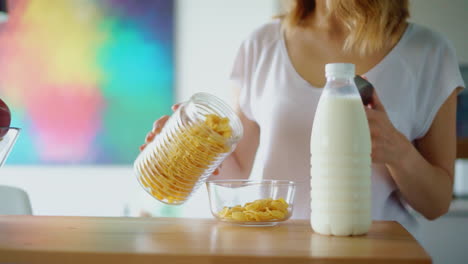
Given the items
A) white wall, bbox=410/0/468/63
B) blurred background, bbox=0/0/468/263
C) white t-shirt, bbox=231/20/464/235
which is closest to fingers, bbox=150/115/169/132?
white t-shirt, bbox=231/20/464/235

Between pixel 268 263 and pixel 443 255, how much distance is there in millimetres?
1467

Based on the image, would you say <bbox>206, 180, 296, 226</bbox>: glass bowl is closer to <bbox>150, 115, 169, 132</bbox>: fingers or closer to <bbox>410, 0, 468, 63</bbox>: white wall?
<bbox>150, 115, 169, 132</bbox>: fingers

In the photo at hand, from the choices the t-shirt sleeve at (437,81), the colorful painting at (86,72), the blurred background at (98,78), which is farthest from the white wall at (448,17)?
the t-shirt sleeve at (437,81)

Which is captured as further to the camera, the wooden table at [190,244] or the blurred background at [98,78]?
the blurred background at [98,78]

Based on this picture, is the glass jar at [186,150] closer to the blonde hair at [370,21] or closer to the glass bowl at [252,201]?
the glass bowl at [252,201]

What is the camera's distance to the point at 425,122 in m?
1.07

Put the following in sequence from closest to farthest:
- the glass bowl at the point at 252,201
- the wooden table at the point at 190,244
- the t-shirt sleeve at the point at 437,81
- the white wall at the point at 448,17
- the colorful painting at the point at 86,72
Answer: the wooden table at the point at 190,244 < the glass bowl at the point at 252,201 < the t-shirt sleeve at the point at 437,81 < the white wall at the point at 448,17 < the colorful painting at the point at 86,72

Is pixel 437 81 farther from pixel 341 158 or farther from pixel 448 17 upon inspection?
pixel 448 17

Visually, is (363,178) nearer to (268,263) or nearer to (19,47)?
(268,263)

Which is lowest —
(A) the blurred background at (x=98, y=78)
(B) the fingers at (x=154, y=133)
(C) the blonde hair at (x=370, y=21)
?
(A) the blurred background at (x=98, y=78)

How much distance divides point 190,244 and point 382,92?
24.6 inches

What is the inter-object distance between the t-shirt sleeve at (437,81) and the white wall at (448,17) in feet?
6.37

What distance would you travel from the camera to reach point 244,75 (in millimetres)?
A: 1220

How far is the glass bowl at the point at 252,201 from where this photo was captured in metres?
0.73
